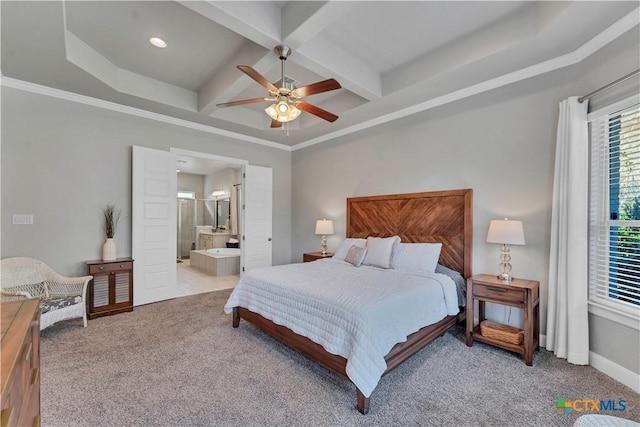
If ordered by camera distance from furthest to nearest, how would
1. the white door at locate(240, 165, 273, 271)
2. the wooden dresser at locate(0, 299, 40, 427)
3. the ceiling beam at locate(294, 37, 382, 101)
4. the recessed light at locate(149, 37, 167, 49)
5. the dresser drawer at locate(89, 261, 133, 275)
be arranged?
the white door at locate(240, 165, 273, 271) → the dresser drawer at locate(89, 261, 133, 275) → the recessed light at locate(149, 37, 167, 49) → the ceiling beam at locate(294, 37, 382, 101) → the wooden dresser at locate(0, 299, 40, 427)

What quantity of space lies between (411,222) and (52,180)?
15.5 ft

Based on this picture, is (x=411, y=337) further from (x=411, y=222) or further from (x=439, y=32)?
(x=439, y=32)

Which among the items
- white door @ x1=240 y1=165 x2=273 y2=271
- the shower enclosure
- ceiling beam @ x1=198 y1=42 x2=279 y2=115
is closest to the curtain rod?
ceiling beam @ x1=198 y1=42 x2=279 y2=115

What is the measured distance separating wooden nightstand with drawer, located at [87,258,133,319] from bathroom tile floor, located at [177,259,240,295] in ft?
3.47

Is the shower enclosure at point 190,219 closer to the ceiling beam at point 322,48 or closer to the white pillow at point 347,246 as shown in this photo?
the white pillow at point 347,246

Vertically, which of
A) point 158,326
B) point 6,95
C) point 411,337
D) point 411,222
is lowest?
point 158,326

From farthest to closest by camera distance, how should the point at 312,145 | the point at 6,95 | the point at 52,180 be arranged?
the point at 312,145, the point at 52,180, the point at 6,95

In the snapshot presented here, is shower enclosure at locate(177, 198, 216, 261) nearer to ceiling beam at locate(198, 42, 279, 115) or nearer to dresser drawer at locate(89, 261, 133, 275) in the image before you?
dresser drawer at locate(89, 261, 133, 275)

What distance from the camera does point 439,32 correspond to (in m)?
2.81

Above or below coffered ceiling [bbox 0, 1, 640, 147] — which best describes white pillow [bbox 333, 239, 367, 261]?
below

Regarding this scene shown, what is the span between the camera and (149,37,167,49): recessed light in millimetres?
2963

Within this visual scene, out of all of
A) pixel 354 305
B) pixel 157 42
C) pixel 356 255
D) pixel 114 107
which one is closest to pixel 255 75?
pixel 157 42

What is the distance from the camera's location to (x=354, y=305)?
2100 millimetres

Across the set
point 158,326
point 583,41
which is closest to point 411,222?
point 583,41
